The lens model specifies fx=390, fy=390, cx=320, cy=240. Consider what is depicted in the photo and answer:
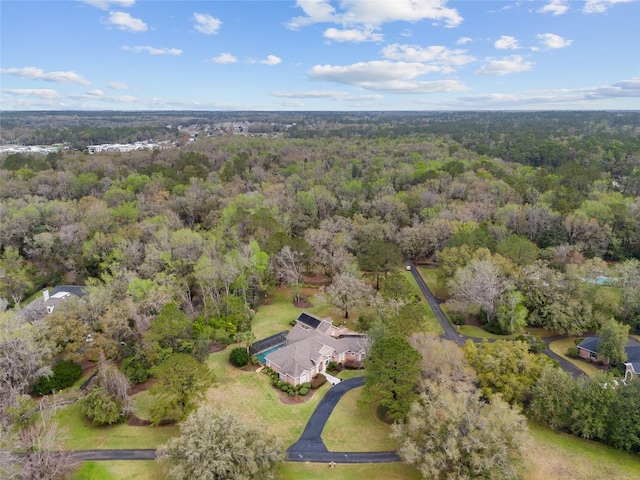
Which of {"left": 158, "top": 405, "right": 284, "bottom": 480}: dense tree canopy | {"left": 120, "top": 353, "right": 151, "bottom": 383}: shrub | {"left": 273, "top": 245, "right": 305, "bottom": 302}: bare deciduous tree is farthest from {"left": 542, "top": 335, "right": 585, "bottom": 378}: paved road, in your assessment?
{"left": 120, "top": 353, "right": 151, "bottom": 383}: shrub

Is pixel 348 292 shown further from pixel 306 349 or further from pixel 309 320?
pixel 306 349

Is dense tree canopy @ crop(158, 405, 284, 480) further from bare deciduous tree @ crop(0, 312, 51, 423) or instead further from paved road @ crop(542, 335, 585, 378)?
paved road @ crop(542, 335, 585, 378)

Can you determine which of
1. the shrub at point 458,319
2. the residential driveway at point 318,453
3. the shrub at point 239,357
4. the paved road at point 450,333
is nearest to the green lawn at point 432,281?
the paved road at point 450,333

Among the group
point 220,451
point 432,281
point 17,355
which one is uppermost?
→ point 17,355

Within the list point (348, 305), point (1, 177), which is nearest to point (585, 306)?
point (348, 305)

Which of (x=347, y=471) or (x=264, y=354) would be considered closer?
(x=347, y=471)

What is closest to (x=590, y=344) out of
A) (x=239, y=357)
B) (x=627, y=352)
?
(x=627, y=352)
